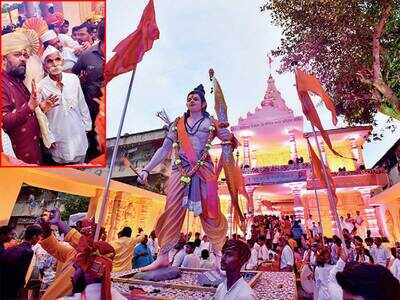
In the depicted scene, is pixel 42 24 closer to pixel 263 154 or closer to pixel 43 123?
pixel 43 123

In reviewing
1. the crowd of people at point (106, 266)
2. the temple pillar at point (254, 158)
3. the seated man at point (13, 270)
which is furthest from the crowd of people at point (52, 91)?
the temple pillar at point (254, 158)

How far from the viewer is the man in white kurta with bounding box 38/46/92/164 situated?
833 cm

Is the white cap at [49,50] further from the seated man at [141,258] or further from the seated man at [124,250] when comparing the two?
the seated man at [141,258]

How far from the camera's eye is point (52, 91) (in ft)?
27.1

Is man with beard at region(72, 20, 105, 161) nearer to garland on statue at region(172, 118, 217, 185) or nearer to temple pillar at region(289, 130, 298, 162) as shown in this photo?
garland on statue at region(172, 118, 217, 185)

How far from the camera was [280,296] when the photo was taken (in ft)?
10.7

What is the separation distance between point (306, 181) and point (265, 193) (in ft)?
14.8

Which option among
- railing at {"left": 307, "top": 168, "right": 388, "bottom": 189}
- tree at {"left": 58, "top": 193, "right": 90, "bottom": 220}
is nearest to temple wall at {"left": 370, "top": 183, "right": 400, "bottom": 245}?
railing at {"left": 307, "top": 168, "right": 388, "bottom": 189}

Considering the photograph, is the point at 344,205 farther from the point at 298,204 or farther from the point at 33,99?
the point at 33,99

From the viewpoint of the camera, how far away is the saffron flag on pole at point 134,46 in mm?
3740

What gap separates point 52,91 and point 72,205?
45.8 ft

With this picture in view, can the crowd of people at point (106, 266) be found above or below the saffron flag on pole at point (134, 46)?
below

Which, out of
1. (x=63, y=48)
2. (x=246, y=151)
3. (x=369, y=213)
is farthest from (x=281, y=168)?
(x=63, y=48)

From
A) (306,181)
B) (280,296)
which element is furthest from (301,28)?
(280,296)
